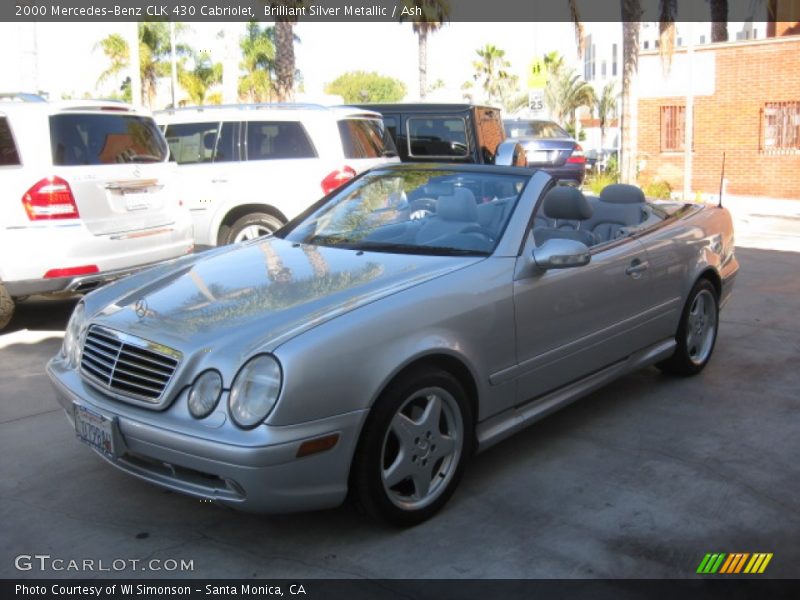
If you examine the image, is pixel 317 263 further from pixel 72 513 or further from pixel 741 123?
pixel 741 123

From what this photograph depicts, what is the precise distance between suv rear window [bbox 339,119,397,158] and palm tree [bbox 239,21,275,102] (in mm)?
39633

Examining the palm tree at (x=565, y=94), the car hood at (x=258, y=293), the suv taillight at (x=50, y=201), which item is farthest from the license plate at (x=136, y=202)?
the palm tree at (x=565, y=94)

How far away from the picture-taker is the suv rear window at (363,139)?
9516 millimetres

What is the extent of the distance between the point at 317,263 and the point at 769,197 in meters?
19.8

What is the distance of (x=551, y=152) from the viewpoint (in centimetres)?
1828

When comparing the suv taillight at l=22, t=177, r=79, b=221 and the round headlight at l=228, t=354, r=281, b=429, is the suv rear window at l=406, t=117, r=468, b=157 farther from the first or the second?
the round headlight at l=228, t=354, r=281, b=429

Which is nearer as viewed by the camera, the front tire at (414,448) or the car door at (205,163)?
the front tire at (414,448)

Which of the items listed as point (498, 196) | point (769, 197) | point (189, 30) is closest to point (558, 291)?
point (498, 196)

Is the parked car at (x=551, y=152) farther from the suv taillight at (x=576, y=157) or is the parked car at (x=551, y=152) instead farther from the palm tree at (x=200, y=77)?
the palm tree at (x=200, y=77)

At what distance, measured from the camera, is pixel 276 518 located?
12.5 feet

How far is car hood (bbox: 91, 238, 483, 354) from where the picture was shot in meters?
3.48

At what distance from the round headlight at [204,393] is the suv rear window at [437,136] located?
9.21m

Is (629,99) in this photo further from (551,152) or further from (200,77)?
(200,77)

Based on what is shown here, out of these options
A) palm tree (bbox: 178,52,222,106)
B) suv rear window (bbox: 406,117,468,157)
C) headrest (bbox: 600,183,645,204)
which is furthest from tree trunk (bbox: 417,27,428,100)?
headrest (bbox: 600,183,645,204)
